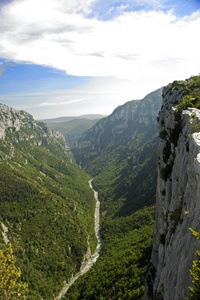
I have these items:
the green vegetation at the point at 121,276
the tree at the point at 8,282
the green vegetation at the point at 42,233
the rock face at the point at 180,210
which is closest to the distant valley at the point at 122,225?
the rock face at the point at 180,210

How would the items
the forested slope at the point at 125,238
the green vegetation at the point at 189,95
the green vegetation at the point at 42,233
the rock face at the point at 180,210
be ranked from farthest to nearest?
the green vegetation at the point at 42,233, the forested slope at the point at 125,238, the green vegetation at the point at 189,95, the rock face at the point at 180,210

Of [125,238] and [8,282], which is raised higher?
[8,282]

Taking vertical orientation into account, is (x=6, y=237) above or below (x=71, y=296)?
above

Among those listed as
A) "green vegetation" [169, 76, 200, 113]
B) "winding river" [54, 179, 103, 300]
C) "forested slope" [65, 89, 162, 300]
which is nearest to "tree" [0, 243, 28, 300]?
"green vegetation" [169, 76, 200, 113]

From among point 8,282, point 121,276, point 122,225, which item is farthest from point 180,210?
point 122,225

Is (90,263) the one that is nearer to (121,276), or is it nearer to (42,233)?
(42,233)

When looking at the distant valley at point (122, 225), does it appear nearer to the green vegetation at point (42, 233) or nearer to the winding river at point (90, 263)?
the green vegetation at point (42, 233)

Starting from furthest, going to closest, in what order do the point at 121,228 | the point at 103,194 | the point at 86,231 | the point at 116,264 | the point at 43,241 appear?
the point at 103,194 < the point at 86,231 < the point at 121,228 < the point at 43,241 < the point at 116,264

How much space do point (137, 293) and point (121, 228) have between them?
73.3 m

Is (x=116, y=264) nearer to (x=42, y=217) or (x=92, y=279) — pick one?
(x=92, y=279)

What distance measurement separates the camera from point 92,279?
77.6 meters

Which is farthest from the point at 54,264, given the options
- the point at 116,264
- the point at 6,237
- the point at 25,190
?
the point at 25,190

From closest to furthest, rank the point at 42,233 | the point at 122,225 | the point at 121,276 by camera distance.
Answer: the point at 121,276, the point at 42,233, the point at 122,225

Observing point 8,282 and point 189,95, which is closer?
point 8,282
